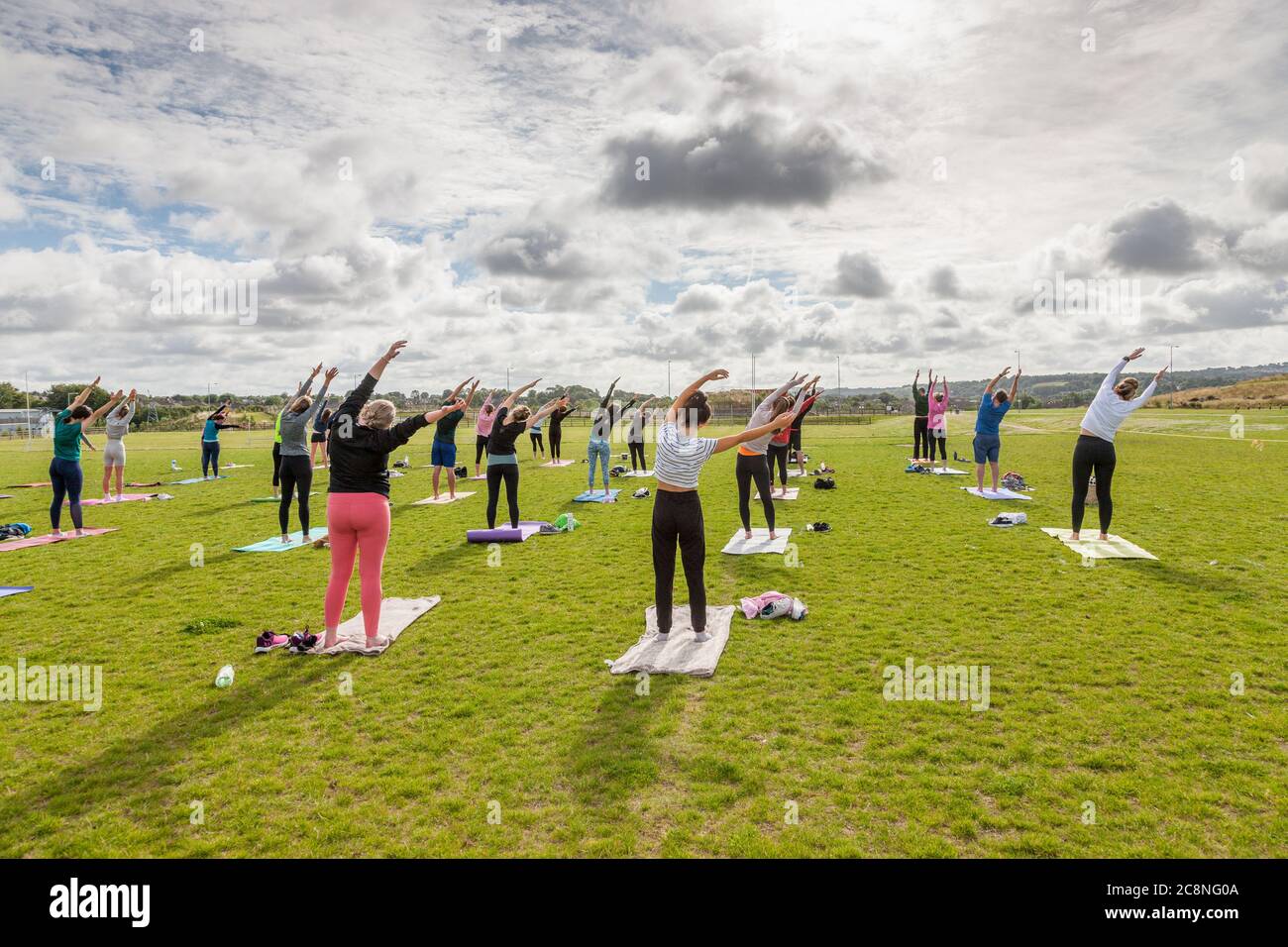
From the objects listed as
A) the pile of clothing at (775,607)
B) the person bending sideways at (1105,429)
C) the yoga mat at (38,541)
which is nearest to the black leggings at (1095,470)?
the person bending sideways at (1105,429)

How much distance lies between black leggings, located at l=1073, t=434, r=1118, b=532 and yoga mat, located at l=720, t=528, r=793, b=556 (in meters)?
4.97

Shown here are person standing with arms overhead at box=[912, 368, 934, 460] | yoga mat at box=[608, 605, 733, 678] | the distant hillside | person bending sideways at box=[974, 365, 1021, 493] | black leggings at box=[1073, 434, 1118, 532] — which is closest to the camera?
yoga mat at box=[608, 605, 733, 678]

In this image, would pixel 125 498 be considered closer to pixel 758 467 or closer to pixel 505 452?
pixel 505 452

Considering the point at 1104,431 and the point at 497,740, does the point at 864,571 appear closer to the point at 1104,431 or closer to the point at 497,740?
Result: the point at 1104,431

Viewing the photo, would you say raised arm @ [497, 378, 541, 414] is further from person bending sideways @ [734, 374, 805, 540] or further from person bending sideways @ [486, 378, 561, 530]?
person bending sideways @ [734, 374, 805, 540]

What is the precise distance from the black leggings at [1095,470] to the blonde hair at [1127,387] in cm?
78

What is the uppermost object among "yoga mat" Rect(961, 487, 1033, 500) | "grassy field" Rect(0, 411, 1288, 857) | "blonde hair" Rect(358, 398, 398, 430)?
"blonde hair" Rect(358, 398, 398, 430)

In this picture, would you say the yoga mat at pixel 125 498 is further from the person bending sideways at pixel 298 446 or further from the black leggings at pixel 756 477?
the black leggings at pixel 756 477

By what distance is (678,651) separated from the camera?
7.47 meters

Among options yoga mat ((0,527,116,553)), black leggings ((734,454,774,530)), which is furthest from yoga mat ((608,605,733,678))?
yoga mat ((0,527,116,553))

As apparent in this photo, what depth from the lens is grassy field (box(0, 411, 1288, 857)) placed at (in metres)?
4.45

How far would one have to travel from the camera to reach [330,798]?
4.85 metres

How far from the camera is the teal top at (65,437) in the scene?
41.7 feet
